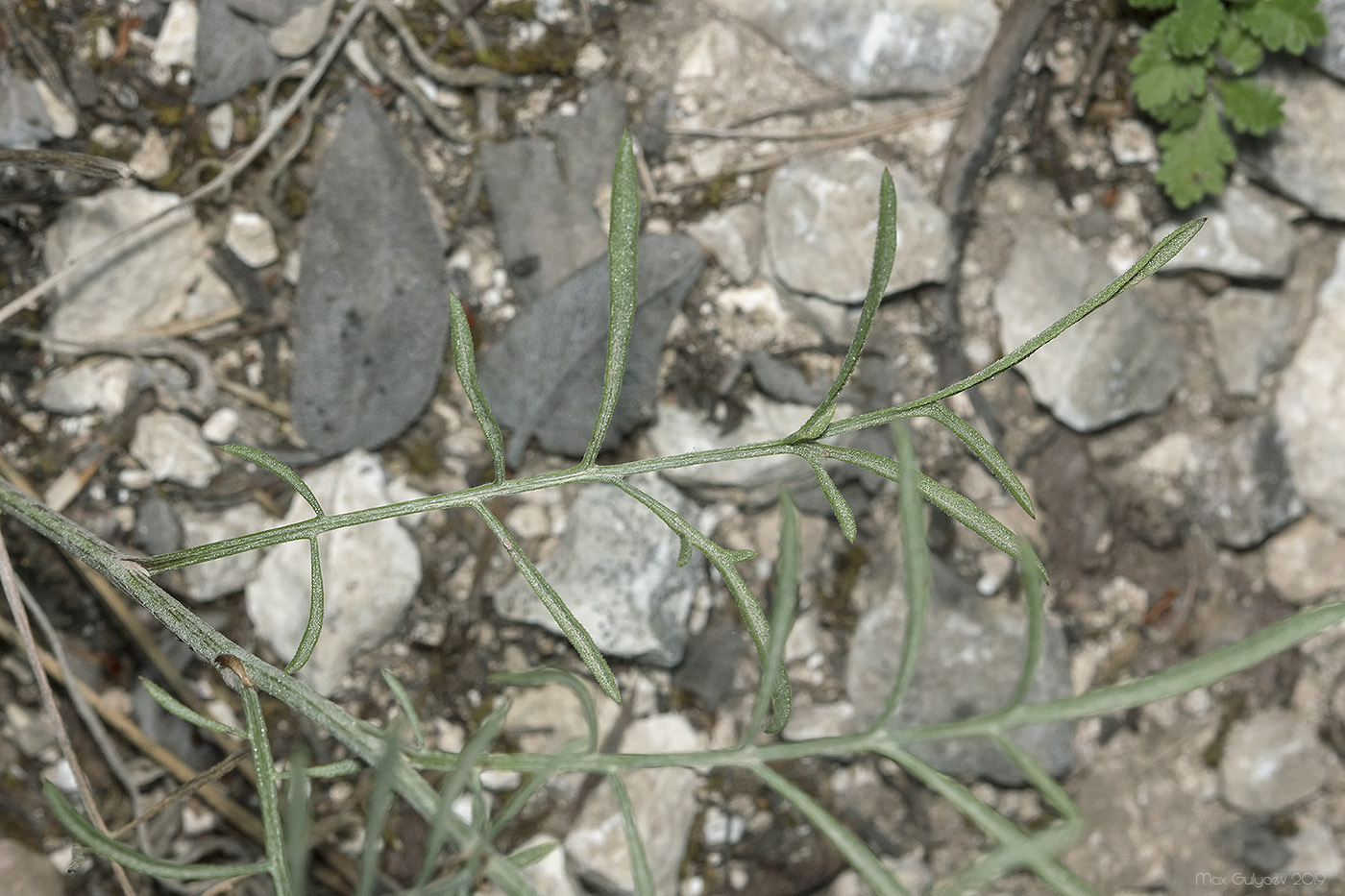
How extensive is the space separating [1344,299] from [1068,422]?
2.44ft

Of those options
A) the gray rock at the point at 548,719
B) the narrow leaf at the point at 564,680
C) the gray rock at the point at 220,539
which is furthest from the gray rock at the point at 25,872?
the narrow leaf at the point at 564,680

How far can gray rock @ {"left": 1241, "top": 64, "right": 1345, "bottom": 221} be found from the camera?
230 cm

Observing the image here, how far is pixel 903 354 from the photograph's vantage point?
90.3 inches

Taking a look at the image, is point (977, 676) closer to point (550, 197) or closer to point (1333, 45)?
point (550, 197)

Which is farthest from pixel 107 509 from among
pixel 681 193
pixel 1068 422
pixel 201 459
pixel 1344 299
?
pixel 1344 299

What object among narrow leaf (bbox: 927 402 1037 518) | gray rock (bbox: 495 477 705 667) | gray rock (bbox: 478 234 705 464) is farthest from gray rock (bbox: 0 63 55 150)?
narrow leaf (bbox: 927 402 1037 518)

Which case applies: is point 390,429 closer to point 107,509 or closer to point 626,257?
point 107,509

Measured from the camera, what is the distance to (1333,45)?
87.7 inches

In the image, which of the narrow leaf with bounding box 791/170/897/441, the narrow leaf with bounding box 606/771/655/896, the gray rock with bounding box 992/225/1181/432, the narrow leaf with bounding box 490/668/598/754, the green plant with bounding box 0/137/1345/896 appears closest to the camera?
the green plant with bounding box 0/137/1345/896

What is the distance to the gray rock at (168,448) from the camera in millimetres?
2139

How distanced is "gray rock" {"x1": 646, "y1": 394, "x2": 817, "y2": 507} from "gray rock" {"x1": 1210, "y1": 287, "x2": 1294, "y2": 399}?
3.43 ft

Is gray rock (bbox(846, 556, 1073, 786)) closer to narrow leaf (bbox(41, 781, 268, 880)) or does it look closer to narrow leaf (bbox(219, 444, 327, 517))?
narrow leaf (bbox(219, 444, 327, 517))

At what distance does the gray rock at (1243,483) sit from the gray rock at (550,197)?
1538mm

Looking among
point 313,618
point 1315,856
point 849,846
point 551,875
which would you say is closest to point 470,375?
point 313,618
